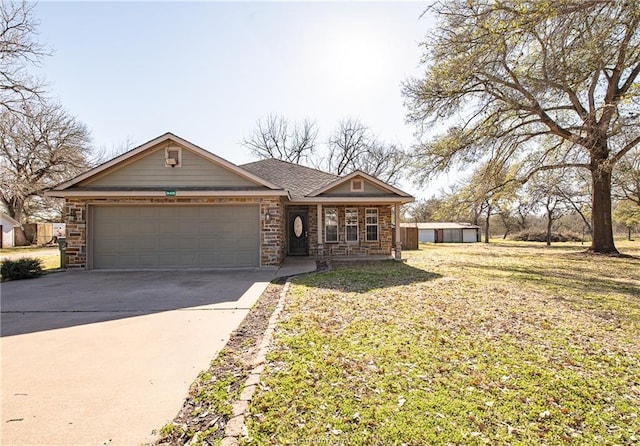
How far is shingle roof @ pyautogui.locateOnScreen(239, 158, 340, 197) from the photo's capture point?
13855 mm

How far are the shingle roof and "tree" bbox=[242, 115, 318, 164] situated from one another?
14669 mm

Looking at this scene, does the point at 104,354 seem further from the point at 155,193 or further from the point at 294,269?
the point at 155,193

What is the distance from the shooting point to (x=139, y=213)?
10.4 metres

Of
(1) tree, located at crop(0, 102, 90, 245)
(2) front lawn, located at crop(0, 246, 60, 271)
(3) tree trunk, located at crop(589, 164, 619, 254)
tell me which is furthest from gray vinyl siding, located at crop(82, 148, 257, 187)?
(1) tree, located at crop(0, 102, 90, 245)

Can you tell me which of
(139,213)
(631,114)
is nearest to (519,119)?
(631,114)

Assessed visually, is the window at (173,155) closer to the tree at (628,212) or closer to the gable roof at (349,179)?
the gable roof at (349,179)

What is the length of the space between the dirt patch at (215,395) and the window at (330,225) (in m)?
9.60

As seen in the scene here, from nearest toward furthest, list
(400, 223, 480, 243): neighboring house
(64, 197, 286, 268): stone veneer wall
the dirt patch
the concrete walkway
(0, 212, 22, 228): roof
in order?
the dirt patch
the concrete walkway
(64, 197, 286, 268): stone veneer wall
(0, 212, 22, 228): roof
(400, 223, 480, 243): neighboring house

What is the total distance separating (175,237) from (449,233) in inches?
1369

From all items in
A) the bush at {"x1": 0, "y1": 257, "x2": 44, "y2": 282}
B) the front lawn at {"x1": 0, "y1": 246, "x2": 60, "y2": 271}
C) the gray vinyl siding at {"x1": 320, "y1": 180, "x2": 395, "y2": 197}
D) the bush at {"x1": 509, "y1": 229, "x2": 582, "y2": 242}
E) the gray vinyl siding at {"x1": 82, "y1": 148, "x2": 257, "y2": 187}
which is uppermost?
the gray vinyl siding at {"x1": 82, "y1": 148, "x2": 257, "y2": 187}

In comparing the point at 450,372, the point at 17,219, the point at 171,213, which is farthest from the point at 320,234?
the point at 17,219

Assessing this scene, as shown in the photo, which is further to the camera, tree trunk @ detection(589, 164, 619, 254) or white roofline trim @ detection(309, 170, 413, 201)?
tree trunk @ detection(589, 164, 619, 254)

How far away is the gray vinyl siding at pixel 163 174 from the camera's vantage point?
10.4m

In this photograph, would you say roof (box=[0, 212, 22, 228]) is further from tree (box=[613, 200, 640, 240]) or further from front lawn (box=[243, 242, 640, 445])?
tree (box=[613, 200, 640, 240])
